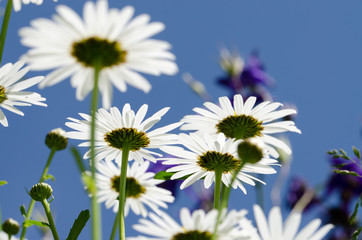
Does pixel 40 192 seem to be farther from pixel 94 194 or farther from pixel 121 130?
pixel 94 194

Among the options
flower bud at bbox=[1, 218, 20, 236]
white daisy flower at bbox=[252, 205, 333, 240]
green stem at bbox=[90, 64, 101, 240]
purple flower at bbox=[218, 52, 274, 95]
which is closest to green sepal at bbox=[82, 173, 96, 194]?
green stem at bbox=[90, 64, 101, 240]

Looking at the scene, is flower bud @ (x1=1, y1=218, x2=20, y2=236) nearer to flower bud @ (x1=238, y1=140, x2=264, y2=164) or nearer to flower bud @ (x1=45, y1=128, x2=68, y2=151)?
flower bud @ (x1=45, y1=128, x2=68, y2=151)

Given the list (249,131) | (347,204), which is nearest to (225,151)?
(249,131)

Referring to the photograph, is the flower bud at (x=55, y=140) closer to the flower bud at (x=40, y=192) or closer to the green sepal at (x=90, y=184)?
the flower bud at (x=40, y=192)

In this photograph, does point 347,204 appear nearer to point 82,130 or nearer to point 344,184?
point 344,184

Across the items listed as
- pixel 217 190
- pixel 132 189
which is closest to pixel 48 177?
pixel 132 189

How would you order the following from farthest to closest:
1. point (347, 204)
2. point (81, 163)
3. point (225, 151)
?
point (347, 204)
point (225, 151)
point (81, 163)

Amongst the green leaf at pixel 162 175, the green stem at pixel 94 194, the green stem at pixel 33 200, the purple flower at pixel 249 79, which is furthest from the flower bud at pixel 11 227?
the purple flower at pixel 249 79
